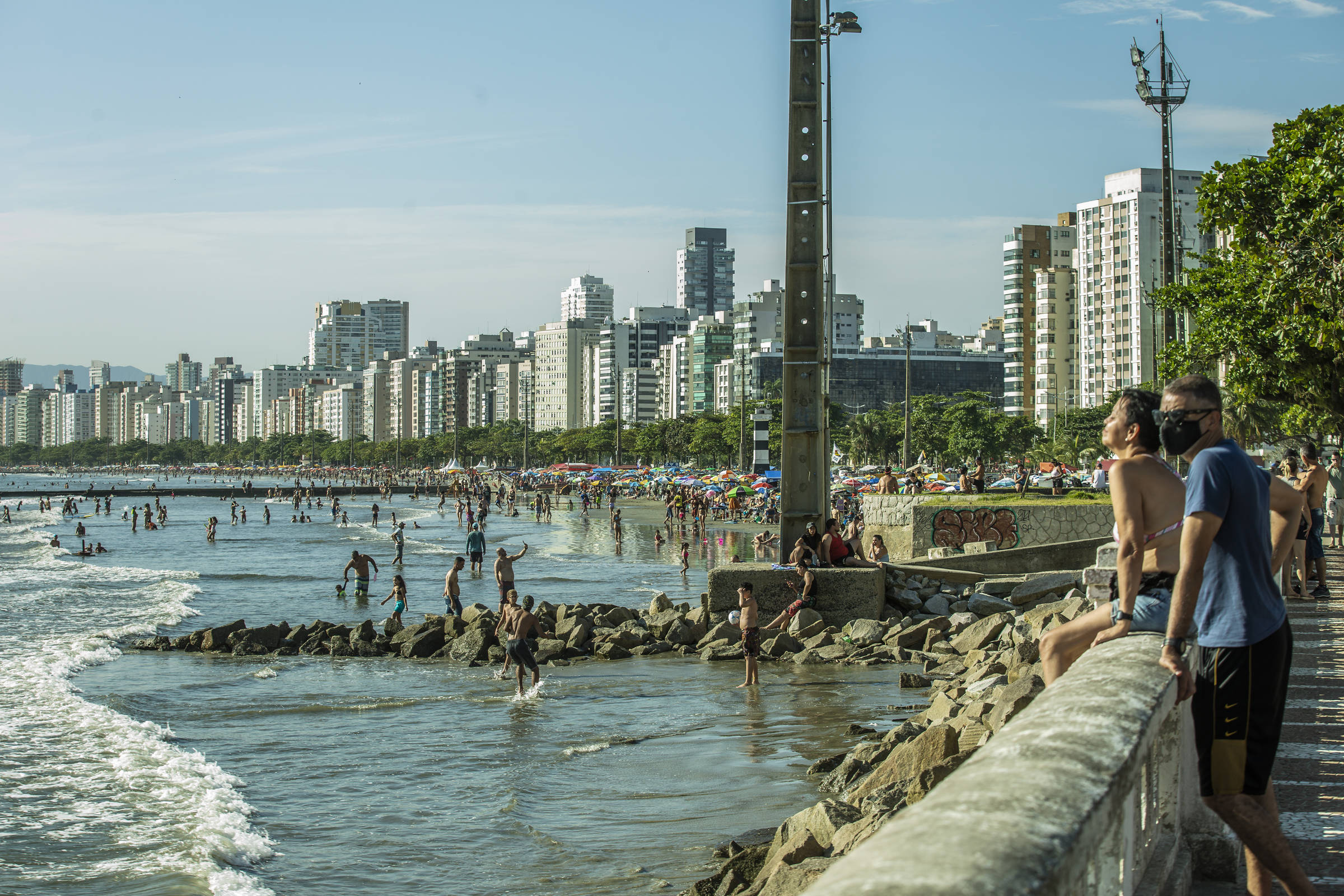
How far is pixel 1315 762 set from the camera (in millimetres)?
5531

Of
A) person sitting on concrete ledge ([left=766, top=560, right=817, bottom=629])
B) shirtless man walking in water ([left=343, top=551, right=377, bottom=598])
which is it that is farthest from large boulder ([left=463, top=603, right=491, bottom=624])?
shirtless man walking in water ([left=343, top=551, right=377, bottom=598])

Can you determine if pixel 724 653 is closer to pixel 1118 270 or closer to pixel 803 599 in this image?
pixel 803 599

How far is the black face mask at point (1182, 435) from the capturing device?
3.78 m

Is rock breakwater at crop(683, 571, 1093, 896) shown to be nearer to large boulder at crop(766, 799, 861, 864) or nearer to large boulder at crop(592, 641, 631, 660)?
large boulder at crop(766, 799, 861, 864)

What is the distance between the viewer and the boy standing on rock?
1438 cm

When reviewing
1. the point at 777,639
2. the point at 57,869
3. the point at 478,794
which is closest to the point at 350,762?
the point at 478,794

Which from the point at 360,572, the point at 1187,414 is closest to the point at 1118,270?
the point at 360,572

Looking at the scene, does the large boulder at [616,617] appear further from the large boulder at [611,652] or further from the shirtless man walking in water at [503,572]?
the large boulder at [611,652]

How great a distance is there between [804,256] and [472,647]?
7951mm

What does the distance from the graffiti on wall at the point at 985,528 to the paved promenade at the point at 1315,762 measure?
469 inches

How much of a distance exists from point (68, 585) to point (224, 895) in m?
31.1

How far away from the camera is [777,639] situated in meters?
16.5

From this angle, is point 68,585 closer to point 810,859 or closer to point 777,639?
point 777,639

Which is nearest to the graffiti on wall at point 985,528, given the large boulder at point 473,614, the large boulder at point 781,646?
the large boulder at point 781,646
